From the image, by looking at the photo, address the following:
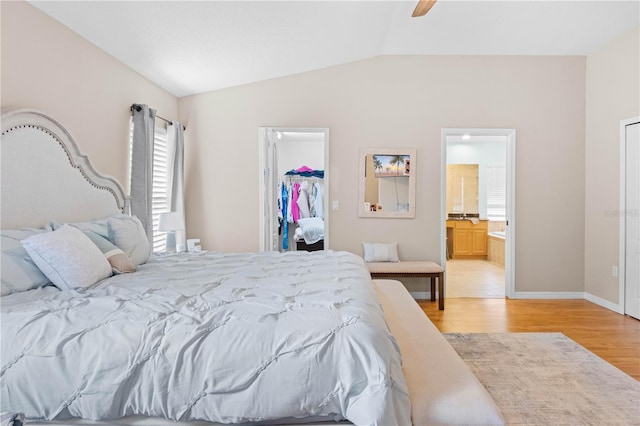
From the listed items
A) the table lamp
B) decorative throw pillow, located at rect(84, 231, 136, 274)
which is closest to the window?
the table lamp

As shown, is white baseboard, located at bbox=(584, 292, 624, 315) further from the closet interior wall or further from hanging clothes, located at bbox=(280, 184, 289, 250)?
the closet interior wall

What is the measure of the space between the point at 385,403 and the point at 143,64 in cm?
364

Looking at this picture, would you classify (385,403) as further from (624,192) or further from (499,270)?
(499,270)

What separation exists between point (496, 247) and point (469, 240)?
0.66 metres

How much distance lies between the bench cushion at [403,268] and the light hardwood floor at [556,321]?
0.44 meters

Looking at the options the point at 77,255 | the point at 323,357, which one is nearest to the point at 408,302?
the point at 323,357

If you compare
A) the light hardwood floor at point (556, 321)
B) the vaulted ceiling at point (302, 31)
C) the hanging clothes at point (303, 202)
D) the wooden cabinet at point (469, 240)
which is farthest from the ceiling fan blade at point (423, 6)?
the wooden cabinet at point (469, 240)

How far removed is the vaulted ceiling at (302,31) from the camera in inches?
115

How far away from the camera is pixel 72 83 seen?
285 centimetres

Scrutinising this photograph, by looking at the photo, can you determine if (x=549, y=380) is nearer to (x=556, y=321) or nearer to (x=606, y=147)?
(x=556, y=321)

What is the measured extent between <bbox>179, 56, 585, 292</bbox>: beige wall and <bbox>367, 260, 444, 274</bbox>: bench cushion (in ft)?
1.31

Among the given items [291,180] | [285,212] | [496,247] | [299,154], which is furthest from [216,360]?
[496,247]

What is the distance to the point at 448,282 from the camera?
18.7ft

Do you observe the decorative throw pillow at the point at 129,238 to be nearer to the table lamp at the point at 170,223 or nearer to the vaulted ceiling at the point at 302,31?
the table lamp at the point at 170,223
